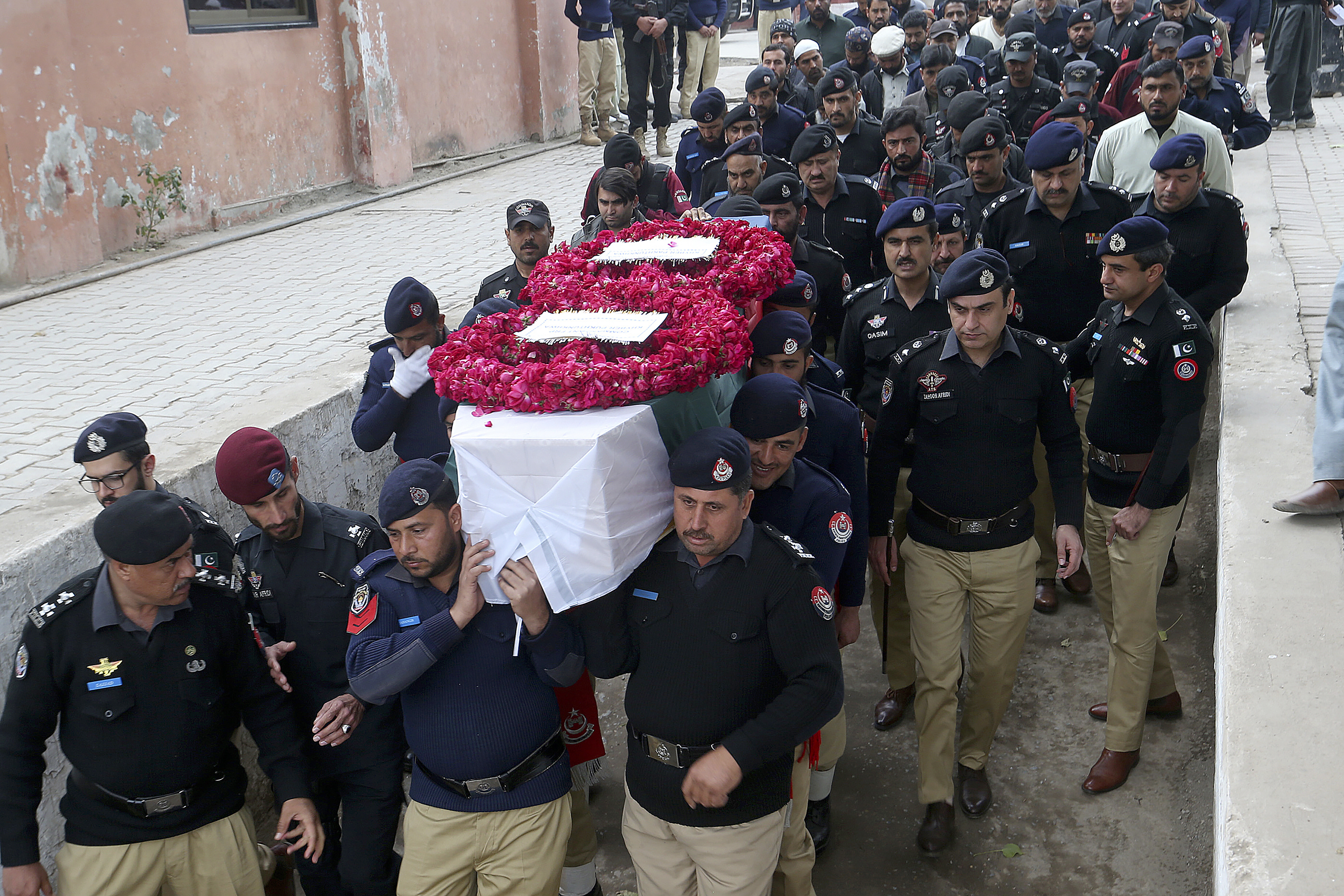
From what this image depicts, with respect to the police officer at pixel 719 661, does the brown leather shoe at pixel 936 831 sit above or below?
below

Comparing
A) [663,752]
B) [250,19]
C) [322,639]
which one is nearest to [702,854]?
[663,752]

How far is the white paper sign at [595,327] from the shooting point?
121 inches

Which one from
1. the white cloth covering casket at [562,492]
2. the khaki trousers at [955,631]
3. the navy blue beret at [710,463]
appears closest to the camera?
the white cloth covering casket at [562,492]

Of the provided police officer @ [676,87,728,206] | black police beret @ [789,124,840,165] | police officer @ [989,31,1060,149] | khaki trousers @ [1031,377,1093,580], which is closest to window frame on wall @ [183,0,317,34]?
police officer @ [676,87,728,206]

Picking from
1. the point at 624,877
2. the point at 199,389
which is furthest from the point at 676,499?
the point at 199,389

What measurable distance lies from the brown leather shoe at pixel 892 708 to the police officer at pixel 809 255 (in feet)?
5.39

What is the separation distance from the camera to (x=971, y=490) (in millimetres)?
4059

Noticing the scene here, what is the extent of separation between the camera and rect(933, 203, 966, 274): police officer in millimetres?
4973

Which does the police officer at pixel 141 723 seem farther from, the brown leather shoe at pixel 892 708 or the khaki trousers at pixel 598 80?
the khaki trousers at pixel 598 80

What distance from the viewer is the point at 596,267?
400cm

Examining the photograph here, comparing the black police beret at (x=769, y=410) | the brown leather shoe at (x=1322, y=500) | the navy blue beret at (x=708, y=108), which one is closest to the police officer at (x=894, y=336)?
the black police beret at (x=769, y=410)

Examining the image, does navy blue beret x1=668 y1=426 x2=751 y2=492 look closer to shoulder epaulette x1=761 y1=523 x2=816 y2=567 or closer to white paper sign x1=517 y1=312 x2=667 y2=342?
shoulder epaulette x1=761 y1=523 x2=816 y2=567

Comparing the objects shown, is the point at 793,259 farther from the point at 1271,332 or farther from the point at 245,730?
the point at 245,730

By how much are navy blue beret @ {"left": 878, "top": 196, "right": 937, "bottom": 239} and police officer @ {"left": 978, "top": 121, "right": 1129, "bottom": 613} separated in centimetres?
82
